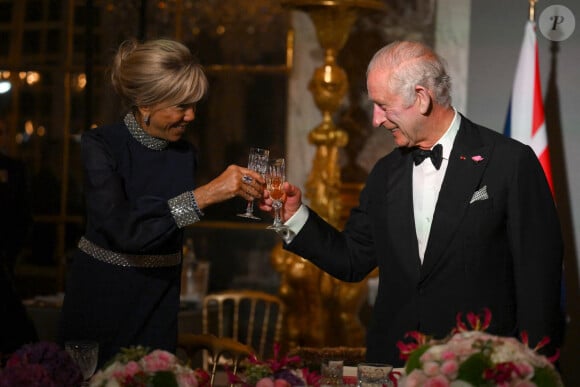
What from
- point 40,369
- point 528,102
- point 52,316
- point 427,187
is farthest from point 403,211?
point 52,316

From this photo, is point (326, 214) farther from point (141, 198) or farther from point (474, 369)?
point (474, 369)

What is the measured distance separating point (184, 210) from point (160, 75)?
15.3 inches

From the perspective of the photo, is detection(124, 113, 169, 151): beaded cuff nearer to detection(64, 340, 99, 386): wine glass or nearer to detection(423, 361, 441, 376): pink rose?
detection(64, 340, 99, 386): wine glass

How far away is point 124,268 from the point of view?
306cm

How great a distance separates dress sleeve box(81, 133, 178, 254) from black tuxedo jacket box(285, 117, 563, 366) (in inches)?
25.5

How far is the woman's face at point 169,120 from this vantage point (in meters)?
3.09

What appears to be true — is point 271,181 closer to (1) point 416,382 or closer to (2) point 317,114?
(1) point 416,382

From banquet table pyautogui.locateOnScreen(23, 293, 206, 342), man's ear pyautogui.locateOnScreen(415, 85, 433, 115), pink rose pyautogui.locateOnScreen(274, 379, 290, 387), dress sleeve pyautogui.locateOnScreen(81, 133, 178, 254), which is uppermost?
man's ear pyautogui.locateOnScreen(415, 85, 433, 115)

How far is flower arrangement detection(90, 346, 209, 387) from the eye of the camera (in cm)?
217

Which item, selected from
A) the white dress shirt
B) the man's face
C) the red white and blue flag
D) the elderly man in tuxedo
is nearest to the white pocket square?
the elderly man in tuxedo

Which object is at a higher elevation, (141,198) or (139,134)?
(139,134)

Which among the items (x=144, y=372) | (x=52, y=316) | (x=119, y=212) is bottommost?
(x=52, y=316)

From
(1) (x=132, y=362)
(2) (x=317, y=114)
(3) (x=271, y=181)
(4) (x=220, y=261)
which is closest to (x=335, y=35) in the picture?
(2) (x=317, y=114)

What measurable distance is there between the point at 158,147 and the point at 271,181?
0.35 metres
